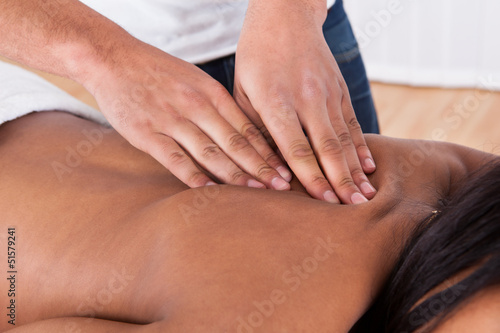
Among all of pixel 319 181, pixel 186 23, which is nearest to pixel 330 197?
pixel 319 181

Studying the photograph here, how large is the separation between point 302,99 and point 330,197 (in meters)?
0.23

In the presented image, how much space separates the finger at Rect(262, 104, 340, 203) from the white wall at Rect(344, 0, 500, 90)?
286 centimetres

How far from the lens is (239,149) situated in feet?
3.45

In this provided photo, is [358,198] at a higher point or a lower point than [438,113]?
higher

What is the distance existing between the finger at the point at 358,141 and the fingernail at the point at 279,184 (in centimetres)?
15

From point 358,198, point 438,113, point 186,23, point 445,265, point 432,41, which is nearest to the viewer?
point 445,265

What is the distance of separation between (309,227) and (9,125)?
2.39ft

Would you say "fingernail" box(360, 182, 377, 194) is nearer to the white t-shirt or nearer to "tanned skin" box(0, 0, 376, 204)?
"tanned skin" box(0, 0, 376, 204)

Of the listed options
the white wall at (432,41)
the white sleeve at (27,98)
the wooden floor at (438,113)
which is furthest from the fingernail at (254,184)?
the white wall at (432,41)

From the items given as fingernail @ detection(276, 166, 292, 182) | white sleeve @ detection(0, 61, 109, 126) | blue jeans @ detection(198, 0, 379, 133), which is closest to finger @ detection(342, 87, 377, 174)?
fingernail @ detection(276, 166, 292, 182)

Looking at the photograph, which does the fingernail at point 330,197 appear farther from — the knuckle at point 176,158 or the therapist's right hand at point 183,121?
the knuckle at point 176,158

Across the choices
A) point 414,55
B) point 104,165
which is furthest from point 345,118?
point 414,55

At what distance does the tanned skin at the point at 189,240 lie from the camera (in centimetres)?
76

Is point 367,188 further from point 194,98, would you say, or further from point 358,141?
point 194,98
